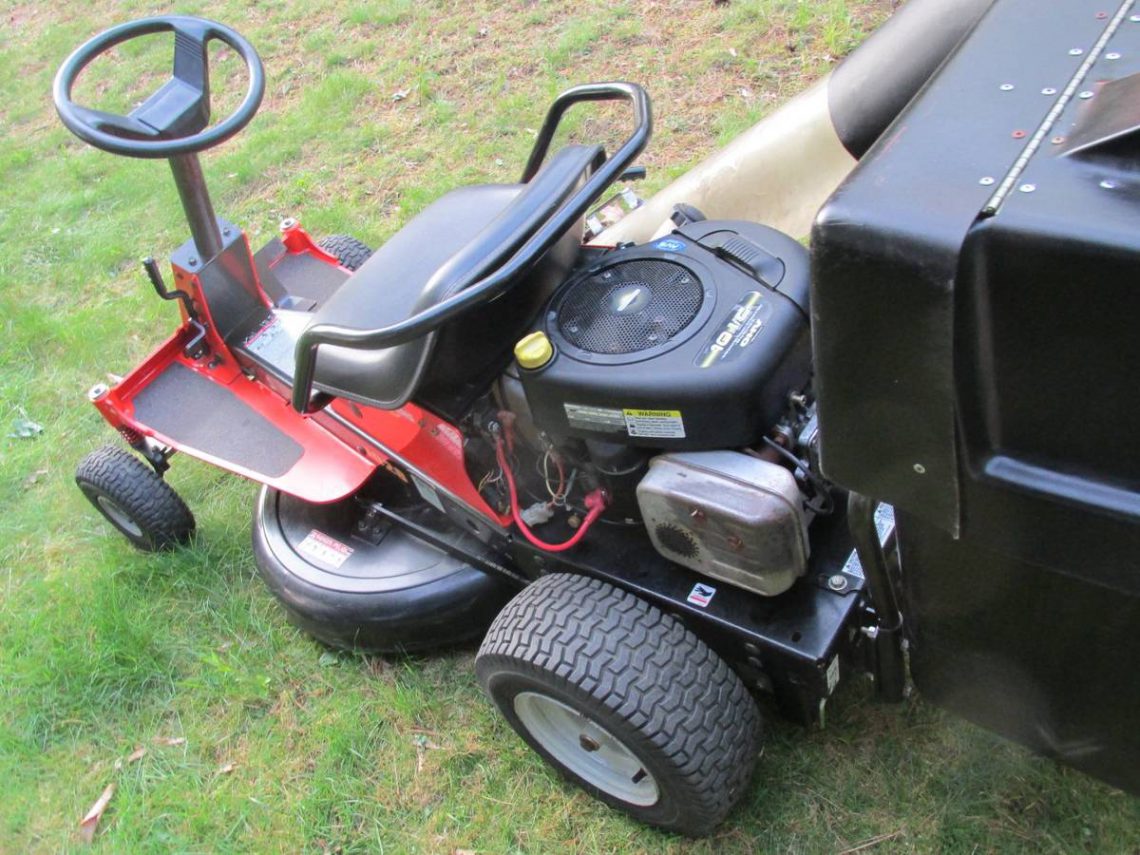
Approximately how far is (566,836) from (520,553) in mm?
573

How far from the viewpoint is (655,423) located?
6.07ft

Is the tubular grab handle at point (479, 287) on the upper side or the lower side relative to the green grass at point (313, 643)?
upper

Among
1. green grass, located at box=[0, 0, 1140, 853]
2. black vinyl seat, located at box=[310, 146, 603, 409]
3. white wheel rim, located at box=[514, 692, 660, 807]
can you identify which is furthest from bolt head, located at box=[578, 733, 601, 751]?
black vinyl seat, located at box=[310, 146, 603, 409]

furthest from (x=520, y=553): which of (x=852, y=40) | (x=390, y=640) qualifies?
(x=852, y=40)

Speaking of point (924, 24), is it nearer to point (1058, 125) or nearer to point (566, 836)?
point (1058, 125)

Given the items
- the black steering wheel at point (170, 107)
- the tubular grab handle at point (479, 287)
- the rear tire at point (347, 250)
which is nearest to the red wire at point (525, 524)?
the tubular grab handle at point (479, 287)

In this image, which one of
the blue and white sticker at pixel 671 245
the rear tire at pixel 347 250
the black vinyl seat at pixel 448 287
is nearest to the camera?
the black vinyl seat at pixel 448 287

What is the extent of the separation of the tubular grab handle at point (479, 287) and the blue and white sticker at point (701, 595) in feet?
2.16

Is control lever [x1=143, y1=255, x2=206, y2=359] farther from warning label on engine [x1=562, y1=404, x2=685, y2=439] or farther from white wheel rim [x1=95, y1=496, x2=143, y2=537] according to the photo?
warning label on engine [x1=562, y1=404, x2=685, y2=439]

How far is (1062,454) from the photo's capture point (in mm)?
1182

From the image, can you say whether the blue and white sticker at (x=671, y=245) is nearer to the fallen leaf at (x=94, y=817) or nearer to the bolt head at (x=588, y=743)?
the bolt head at (x=588, y=743)

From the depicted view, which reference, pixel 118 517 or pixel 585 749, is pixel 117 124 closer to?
pixel 118 517

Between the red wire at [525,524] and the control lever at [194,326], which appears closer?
the red wire at [525,524]

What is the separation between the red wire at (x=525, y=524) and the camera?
2.09m
